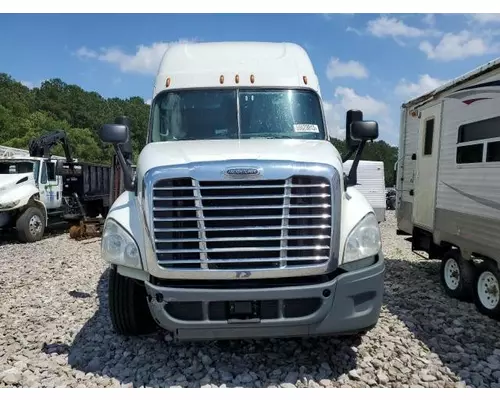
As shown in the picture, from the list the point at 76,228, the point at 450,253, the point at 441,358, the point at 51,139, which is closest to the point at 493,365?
the point at 441,358

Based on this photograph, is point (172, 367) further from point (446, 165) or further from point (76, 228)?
point (76, 228)

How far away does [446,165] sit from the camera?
6.78m

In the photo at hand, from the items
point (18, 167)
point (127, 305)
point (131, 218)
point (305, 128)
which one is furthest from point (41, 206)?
point (305, 128)

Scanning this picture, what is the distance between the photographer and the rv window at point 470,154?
5875mm

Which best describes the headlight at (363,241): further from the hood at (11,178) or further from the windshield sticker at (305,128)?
the hood at (11,178)

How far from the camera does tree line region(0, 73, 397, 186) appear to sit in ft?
144

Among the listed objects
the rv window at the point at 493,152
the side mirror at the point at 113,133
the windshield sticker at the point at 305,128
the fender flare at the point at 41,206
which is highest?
the windshield sticker at the point at 305,128

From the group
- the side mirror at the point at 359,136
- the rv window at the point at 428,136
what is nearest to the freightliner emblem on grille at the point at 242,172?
the side mirror at the point at 359,136

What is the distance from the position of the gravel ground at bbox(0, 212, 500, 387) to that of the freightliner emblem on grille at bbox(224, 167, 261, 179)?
1.72 meters

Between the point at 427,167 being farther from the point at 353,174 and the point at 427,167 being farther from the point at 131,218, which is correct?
the point at 131,218

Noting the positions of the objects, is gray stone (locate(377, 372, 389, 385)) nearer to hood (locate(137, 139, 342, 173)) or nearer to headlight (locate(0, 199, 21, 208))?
hood (locate(137, 139, 342, 173))

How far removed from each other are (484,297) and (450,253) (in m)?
1.03

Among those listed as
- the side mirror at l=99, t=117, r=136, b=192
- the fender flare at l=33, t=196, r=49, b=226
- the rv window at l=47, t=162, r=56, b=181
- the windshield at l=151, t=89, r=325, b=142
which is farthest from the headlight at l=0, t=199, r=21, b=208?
the side mirror at l=99, t=117, r=136, b=192

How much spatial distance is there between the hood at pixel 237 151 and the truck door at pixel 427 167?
3200mm
